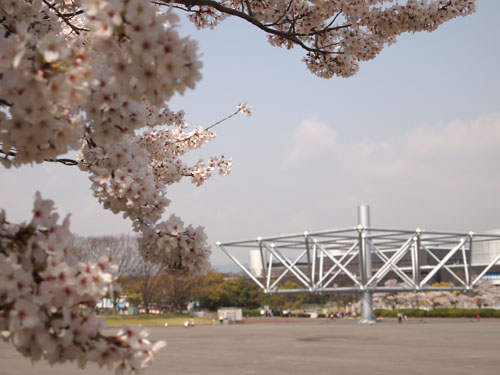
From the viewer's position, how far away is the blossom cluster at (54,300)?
2.62 metres

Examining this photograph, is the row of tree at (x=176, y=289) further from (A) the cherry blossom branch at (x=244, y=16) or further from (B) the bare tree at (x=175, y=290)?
(A) the cherry blossom branch at (x=244, y=16)

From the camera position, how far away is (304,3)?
25.2 feet

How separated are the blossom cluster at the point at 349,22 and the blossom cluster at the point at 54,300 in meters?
5.09

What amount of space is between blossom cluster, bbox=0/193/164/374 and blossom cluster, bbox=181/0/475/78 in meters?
5.09

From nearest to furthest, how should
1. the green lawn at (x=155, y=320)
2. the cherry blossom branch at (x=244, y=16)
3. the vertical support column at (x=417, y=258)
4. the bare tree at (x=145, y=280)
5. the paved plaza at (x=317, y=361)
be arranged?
1. the cherry blossom branch at (x=244, y=16)
2. the paved plaza at (x=317, y=361)
3. the vertical support column at (x=417, y=258)
4. the green lawn at (x=155, y=320)
5. the bare tree at (x=145, y=280)

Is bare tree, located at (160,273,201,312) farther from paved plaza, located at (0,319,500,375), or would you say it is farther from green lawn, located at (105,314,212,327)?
paved plaza, located at (0,319,500,375)

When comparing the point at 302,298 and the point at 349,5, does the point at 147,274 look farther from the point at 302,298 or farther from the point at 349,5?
the point at 349,5

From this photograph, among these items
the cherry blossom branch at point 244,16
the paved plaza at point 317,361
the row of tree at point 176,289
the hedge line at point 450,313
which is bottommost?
the hedge line at point 450,313

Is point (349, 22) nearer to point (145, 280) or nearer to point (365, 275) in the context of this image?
point (365, 275)

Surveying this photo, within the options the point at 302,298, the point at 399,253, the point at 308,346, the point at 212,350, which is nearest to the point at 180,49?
the point at 212,350

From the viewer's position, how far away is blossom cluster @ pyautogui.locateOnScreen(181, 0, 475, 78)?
7500mm

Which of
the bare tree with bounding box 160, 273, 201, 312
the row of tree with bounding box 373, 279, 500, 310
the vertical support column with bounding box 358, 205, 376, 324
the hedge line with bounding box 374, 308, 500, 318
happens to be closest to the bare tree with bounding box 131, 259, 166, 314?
the bare tree with bounding box 160, 273, 201, 312

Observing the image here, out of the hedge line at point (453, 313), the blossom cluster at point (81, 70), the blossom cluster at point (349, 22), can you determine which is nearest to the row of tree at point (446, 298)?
the hedge line at point (453, 313)

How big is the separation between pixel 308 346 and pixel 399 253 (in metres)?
38.7
